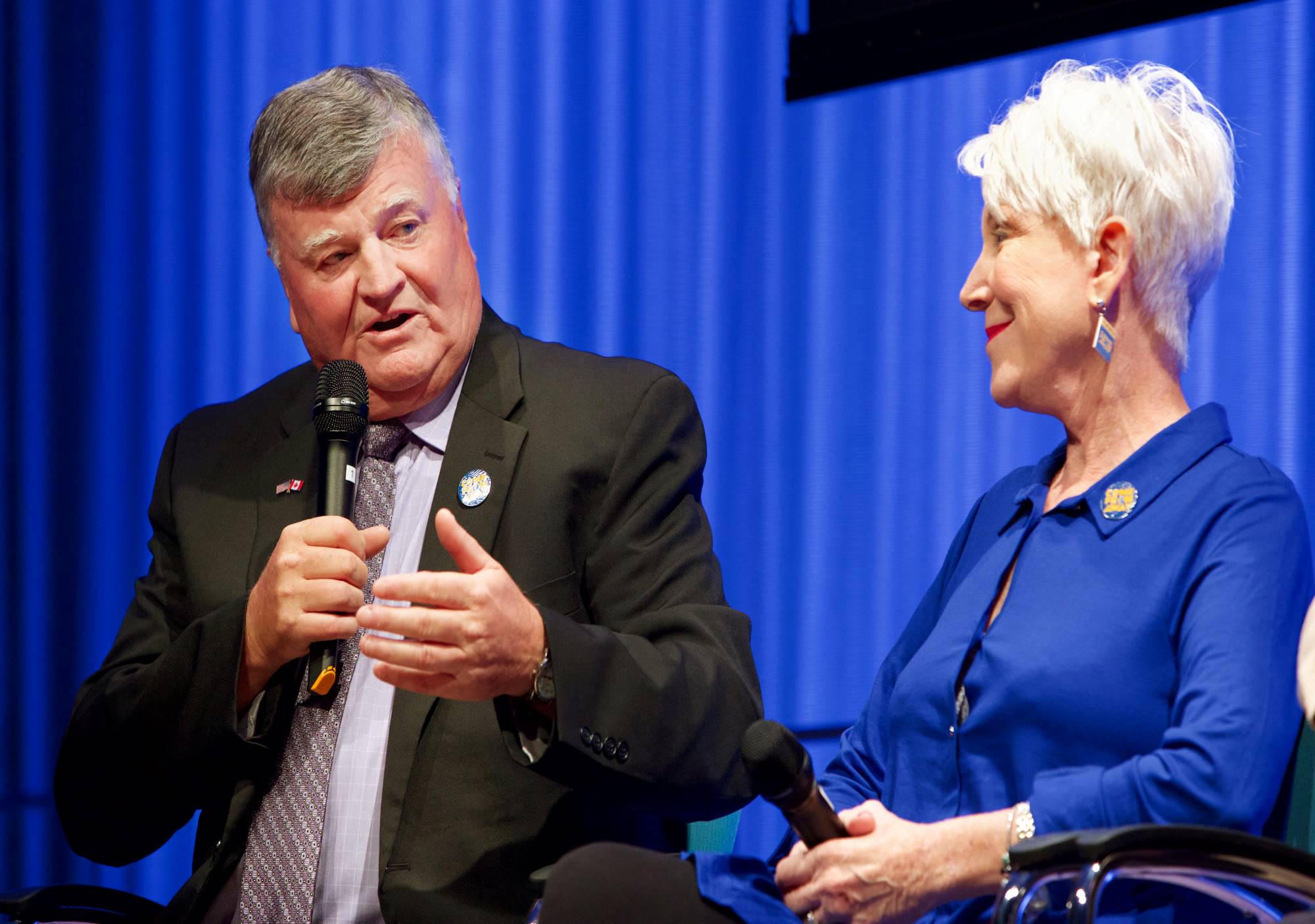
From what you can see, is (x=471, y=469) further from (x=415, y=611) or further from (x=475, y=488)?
(x=415, y=611)

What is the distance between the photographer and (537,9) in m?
3.44

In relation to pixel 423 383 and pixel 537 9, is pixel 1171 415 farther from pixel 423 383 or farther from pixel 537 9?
pixel 537 9

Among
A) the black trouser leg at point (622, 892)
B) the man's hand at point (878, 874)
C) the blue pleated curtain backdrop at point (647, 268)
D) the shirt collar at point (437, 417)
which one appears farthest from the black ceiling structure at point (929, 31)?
the black trouser leg at point (622, 892)

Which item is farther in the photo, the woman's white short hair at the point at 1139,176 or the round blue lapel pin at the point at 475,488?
the round blue lapel pin at the point at 475,488

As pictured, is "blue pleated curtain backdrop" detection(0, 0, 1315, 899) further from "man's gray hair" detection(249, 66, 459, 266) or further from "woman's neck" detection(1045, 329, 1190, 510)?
"man's gray hair" detection(249, 66, 459, 266)

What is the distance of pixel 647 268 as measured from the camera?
3.27 metres

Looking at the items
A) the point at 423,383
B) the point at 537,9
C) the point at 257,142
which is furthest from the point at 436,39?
the point at 423,383

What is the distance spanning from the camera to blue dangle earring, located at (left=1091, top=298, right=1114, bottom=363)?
2076 mm

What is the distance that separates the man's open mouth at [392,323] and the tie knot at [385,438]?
14 cm

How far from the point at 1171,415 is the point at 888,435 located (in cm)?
89

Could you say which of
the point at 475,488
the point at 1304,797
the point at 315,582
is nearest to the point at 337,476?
the point at 315,582

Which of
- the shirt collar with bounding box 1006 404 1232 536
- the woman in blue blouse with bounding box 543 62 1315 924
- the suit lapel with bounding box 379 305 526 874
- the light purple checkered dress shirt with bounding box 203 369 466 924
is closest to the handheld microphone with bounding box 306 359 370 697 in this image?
the light purple checkered dress shirt with bounding box 203 369 466 924

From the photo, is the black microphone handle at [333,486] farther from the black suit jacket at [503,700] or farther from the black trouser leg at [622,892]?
the black trouser leg at [622,892]

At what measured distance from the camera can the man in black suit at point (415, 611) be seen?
2055mm
